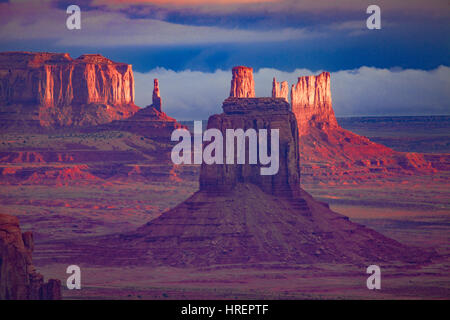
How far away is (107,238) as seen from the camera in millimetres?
168875

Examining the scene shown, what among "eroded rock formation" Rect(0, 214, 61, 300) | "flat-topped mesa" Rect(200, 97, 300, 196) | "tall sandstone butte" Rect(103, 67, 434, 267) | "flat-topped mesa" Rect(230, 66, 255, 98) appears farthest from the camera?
"flat-topped mesa" Rect(230, 66, 255, 98)

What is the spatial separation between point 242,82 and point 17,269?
85.8m

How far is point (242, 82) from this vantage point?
188 metres

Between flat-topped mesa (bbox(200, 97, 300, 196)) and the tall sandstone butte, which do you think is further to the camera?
flat-topped mesa (bbox(200, 97, 300, 196))

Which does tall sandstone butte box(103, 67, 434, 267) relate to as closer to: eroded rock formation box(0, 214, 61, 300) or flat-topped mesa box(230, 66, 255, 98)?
flat-topped mesa box(230, 66, 255, 98)

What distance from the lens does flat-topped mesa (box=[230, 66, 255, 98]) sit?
7298 inches

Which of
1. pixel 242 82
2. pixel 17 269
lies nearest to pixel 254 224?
pixel 242 82

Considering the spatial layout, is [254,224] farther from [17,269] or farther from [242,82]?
[17,269]

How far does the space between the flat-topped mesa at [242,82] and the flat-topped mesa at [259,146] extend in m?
25.6

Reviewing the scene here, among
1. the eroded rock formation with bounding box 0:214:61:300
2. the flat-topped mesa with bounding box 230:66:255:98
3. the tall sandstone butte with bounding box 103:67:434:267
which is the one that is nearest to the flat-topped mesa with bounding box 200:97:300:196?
the tall sandstone butte with bounding box 103:67:434:267

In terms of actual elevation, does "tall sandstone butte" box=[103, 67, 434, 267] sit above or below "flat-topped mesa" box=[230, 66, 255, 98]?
below

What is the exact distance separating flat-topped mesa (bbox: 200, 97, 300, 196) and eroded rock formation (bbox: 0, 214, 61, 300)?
50877mm

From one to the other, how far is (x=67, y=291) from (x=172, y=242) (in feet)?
68.9

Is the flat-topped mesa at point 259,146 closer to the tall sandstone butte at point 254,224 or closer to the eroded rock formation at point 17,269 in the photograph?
the tall sandstone butte at point 254,224
